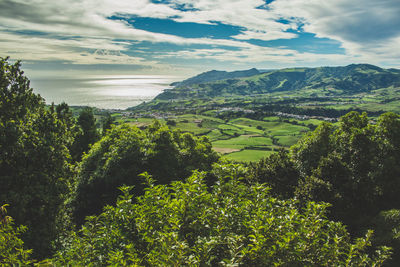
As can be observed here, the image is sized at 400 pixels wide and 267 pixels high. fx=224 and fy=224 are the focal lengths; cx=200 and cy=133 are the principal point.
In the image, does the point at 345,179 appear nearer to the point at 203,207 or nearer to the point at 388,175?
the point at 388,175

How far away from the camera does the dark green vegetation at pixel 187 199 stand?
640 cm

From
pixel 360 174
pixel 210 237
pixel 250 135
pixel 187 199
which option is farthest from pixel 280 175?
pixel 250 135

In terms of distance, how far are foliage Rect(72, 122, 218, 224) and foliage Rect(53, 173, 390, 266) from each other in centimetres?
1173

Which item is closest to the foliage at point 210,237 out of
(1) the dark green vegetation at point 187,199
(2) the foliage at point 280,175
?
(1) the dark green vegetation at point 187,199

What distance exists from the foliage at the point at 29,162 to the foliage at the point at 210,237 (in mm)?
6834

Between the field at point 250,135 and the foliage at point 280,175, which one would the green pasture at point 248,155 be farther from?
the foliage at point 280,175

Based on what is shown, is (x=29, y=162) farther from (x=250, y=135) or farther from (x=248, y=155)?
(x=250, y=135)

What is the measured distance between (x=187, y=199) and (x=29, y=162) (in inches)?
445

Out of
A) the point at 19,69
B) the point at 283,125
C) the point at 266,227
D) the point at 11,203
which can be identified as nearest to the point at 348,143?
the point at 266,227

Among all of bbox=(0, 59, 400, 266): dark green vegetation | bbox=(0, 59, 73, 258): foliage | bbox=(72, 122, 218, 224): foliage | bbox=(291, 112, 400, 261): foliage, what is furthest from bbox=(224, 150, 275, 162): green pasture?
bbox=(0, 59, 73, 258): foliage

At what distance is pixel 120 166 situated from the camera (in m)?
19.8

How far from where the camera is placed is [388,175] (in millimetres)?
16578

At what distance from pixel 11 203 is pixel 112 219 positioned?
771 cm

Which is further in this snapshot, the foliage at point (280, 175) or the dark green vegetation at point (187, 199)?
the foliage at point (280, 175)
